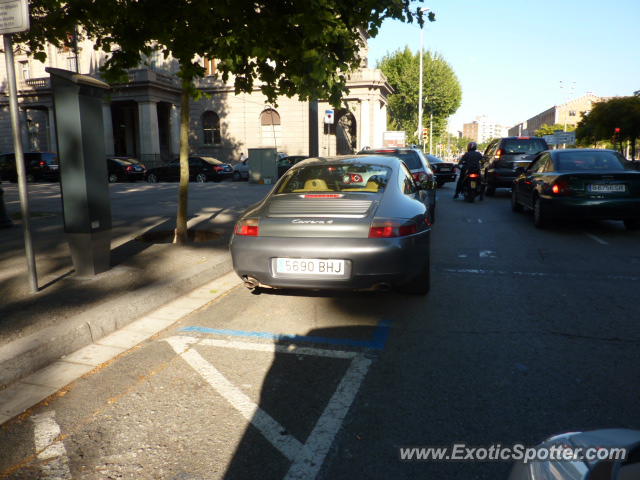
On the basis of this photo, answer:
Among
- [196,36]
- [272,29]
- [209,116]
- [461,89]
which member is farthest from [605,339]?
[461,89]

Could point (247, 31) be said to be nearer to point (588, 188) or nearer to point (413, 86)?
point (588, 188)

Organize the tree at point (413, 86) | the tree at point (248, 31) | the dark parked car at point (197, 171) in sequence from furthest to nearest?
the tree at point (413, 86) < the dark parked car at point (197, 171) < the tree at point (248, 31)

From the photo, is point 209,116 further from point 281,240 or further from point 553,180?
point 281,240

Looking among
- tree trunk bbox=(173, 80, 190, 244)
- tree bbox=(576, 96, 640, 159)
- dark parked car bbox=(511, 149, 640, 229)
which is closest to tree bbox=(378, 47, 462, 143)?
tree bbox=(576, 96, 640, 159)

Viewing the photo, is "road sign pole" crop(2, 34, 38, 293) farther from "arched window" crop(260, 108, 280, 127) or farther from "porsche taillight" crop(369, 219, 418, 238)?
"arched window" crop(260, 108, 280, 127)

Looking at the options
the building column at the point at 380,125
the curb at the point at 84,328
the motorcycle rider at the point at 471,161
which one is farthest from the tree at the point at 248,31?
the building column at the point at 380,125

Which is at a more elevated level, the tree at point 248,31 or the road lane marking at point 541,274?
the tree at point 248,31

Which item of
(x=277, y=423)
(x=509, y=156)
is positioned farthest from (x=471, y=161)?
(x=277, y=423)

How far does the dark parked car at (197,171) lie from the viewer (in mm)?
27094

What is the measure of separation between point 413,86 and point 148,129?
31.9 metres

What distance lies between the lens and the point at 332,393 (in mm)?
3133

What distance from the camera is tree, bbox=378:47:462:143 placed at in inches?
2277

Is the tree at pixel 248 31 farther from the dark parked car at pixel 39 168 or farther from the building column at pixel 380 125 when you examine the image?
the building column at pixel 380 125

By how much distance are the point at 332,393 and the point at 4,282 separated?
13.2ft
